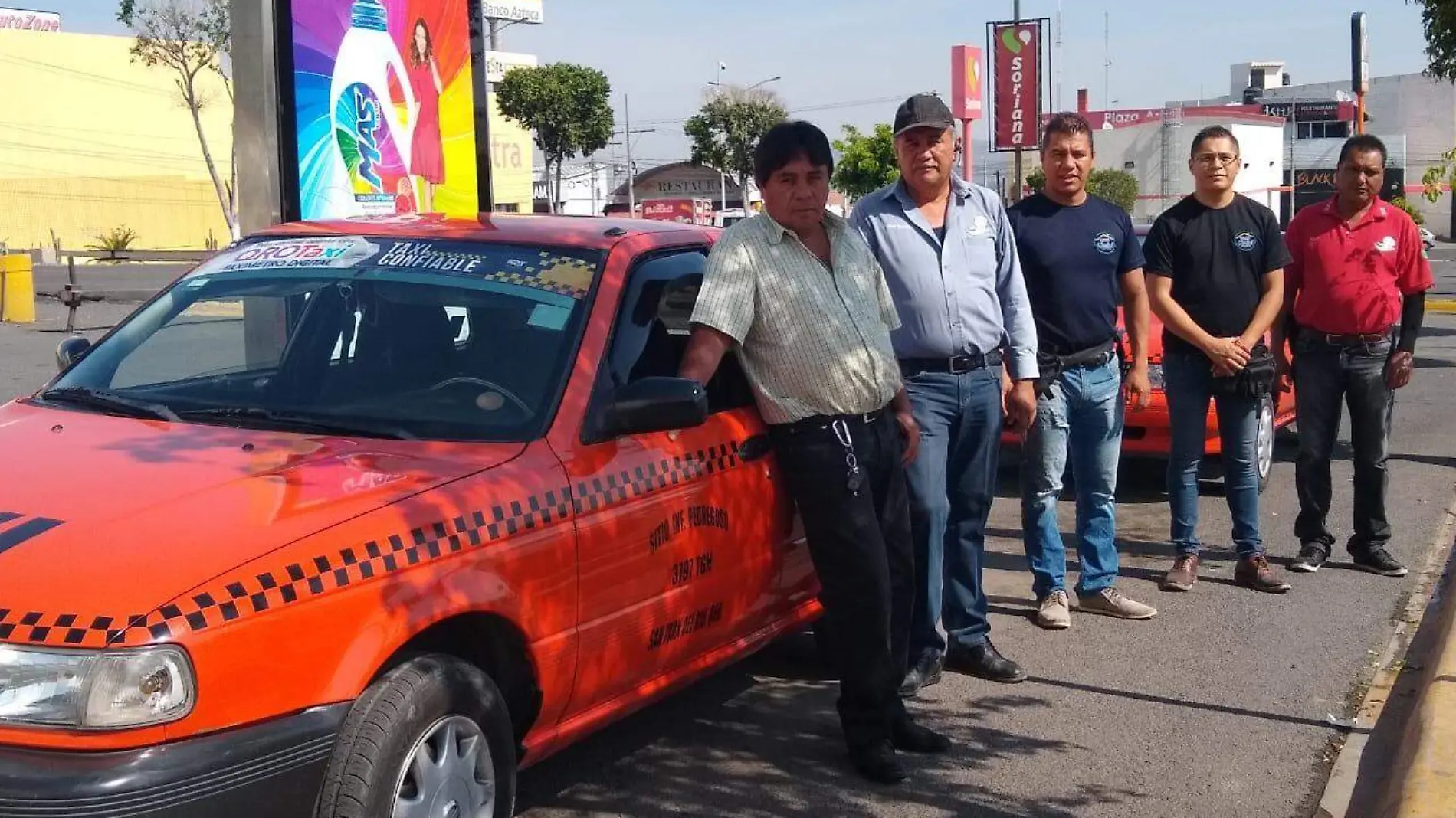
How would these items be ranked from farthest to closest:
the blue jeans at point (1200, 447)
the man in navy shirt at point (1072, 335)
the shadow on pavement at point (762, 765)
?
the blue jeans at point (1200, 447), the man in navy shirt at point (1072, 335), the shadow on pavement at point (762, 765)

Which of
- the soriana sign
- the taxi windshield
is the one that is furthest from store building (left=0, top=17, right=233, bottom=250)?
the taxi windshield

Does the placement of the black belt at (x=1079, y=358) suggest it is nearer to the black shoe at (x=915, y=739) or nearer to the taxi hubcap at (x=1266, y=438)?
the black shoe at (x=915, y=739)

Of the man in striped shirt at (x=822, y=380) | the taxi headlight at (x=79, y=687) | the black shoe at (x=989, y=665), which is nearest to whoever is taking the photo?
the taxi headlight at (x=79, y=687)

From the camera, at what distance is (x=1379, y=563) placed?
273 inches

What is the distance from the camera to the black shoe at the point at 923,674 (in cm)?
517

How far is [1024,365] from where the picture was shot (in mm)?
5348

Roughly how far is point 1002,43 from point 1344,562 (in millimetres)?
29262

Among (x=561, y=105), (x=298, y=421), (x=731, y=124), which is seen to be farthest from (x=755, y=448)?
(x=731, y=124)

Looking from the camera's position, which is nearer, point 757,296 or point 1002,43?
point 757,296

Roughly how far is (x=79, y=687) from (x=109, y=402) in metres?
1.60

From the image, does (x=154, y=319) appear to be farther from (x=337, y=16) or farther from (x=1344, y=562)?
(x=1344, y=562)

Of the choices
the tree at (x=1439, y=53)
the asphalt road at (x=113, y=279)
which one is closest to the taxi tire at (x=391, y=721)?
the tree at (x=1439, y=53)

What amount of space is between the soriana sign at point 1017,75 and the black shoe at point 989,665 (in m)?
30.0

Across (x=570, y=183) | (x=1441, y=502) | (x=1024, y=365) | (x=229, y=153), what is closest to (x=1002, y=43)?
(x=1441, y=502)
